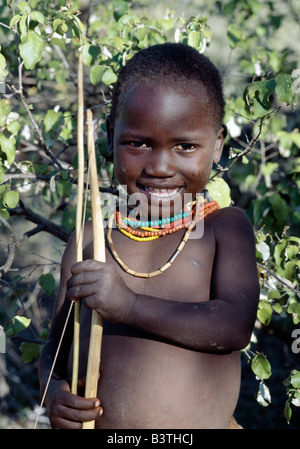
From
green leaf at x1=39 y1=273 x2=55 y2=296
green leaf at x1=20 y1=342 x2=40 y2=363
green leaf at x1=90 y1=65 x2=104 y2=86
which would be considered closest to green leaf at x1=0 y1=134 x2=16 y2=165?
green leaf at x1=90 y1=65 x2=104 y2=86

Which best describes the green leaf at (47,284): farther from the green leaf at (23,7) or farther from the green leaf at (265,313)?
the green leaf at (23,7)

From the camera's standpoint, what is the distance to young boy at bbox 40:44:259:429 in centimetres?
156

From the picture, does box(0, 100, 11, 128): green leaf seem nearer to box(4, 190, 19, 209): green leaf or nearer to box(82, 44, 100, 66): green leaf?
box(4, 190, 19, 209): green leaf

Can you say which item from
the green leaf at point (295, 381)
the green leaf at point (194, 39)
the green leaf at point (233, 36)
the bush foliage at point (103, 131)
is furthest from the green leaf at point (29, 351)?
the green leaf at point (233, 36)

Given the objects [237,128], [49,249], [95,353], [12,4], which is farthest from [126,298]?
[49,249]

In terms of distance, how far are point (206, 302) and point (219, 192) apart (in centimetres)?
61

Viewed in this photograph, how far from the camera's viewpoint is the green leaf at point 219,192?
2100 mm

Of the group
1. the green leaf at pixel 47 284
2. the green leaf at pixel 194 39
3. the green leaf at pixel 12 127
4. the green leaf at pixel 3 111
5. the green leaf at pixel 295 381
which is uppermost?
the green leaf at pixel 194 39

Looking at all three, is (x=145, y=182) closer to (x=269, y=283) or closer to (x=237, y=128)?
(x=269, y=283)

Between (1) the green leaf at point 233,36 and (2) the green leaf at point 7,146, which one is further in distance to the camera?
(1) the green leaf at point 233,36

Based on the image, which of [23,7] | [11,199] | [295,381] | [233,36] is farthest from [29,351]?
[233,36]

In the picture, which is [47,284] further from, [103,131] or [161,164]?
[161,164]

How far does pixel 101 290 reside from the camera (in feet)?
4.80

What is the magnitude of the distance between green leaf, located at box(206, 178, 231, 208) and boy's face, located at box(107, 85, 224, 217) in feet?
1.10
